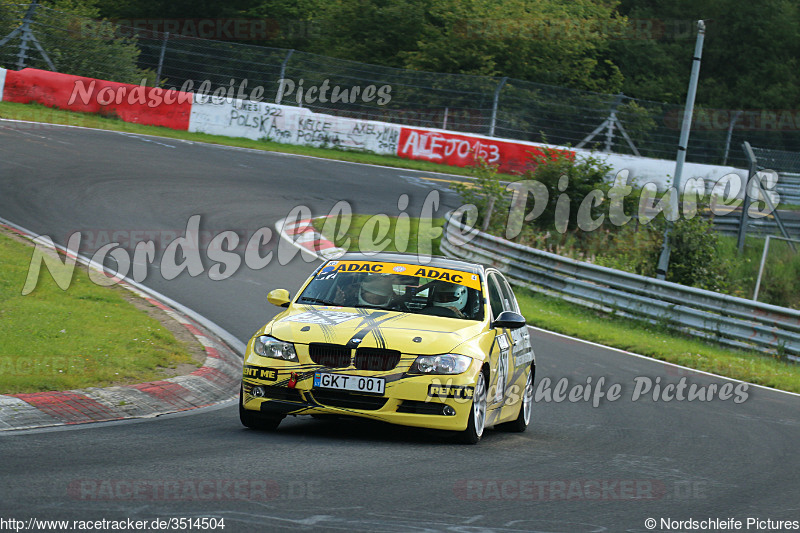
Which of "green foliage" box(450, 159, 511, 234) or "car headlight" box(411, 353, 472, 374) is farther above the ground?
"green foliage" box(450, 159, 511, 234)

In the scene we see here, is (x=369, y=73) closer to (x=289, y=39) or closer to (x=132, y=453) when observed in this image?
(x=289, y=39)

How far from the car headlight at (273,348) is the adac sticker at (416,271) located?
4.72 ft

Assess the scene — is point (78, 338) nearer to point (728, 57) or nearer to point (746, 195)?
point (746, 195)

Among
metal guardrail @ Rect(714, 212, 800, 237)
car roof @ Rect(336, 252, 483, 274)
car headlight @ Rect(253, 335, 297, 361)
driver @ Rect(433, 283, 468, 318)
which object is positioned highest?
metal guardrail @ Rect(714, 212, 800, 237)

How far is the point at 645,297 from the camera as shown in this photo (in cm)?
1934

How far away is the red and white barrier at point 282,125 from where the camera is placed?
1175 inches

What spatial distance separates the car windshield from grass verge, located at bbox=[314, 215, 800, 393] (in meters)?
8.01

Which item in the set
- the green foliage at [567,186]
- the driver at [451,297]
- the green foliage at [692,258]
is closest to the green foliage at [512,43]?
the green foliage at [567,186]

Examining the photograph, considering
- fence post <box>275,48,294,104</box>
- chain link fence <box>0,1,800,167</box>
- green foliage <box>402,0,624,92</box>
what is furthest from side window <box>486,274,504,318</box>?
green foliage <box>402,0,624,92</box>

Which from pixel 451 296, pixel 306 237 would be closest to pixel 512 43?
pixel 306 237

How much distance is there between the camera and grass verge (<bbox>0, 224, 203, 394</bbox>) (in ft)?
29.2

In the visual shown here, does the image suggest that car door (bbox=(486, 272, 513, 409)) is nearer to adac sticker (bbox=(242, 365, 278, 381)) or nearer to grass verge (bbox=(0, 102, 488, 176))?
adac sticker (bbox=(242, 365, 278, 381))

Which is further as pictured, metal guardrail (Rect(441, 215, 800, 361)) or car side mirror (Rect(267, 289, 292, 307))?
metal guardrail (Rect(441, 215, 800, 361))

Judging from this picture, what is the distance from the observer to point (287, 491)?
593cm
